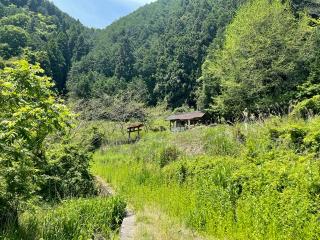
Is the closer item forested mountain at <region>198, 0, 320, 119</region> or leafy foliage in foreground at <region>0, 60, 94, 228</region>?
leafy foliage in foreground at <region>0, 60, 94, 228</region>

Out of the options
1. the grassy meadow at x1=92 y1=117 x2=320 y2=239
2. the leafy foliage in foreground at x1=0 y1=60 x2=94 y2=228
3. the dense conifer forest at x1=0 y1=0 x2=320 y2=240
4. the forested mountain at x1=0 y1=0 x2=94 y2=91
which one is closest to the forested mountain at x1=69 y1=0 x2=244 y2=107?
the forested mountain at x1=0 y1=0 x2=94 y2=91

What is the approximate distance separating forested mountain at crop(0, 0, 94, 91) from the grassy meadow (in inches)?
1737

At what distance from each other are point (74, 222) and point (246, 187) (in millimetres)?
3094

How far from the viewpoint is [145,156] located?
15.0 metres

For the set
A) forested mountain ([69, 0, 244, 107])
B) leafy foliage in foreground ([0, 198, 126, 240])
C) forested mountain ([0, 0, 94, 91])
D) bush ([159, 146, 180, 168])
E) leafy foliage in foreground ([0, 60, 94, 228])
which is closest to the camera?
leafy foliage in foreground ([0, 60, 94, 228])

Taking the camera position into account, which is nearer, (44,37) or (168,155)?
(168,155)

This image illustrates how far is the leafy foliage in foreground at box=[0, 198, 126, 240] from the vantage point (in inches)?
230

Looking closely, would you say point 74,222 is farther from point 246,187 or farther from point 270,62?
point 270,62

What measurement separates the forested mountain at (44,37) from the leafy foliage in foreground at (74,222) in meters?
46.4

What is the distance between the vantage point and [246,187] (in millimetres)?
6305

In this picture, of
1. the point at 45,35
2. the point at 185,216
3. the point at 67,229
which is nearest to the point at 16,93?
the point at 67,229

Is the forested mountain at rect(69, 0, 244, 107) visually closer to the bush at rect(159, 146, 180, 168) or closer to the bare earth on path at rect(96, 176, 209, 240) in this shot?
the bush at rect(159, 146, 180, 168)

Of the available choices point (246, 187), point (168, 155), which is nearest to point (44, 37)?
point (168, 155)

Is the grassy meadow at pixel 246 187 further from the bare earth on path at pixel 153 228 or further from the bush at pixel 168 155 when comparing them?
the bush at pixel 168 155
